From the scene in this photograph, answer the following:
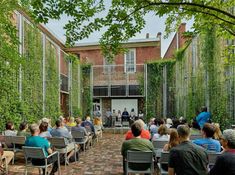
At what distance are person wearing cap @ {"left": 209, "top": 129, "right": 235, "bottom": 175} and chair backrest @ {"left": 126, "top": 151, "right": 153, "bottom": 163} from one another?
79.8 inches

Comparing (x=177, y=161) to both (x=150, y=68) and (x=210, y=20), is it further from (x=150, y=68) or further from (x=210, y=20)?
(x=150, y=68)

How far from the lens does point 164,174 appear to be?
16.5 ft

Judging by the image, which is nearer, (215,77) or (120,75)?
(215,77)

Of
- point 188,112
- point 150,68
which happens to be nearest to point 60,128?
point 188,112

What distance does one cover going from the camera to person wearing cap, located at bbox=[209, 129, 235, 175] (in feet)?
9.93

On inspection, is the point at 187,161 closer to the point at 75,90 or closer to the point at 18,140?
the point at 18,140

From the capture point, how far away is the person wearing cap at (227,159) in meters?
3.03

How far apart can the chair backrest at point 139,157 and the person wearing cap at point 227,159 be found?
2027mm

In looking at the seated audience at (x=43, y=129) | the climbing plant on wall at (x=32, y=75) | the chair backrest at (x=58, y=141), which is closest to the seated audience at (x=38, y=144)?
the seated audience at (x=43, y=129)

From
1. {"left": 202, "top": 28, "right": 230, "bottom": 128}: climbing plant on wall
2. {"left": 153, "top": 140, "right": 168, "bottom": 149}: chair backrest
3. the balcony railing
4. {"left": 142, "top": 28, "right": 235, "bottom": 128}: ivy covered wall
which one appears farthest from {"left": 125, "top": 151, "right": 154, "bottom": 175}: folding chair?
the balcony railing

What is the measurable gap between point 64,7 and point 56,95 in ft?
35.8

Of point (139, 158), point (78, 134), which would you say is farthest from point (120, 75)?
point (139, 158)

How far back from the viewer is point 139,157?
5.16 metres

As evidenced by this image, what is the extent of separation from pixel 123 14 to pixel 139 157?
2.65 meters
